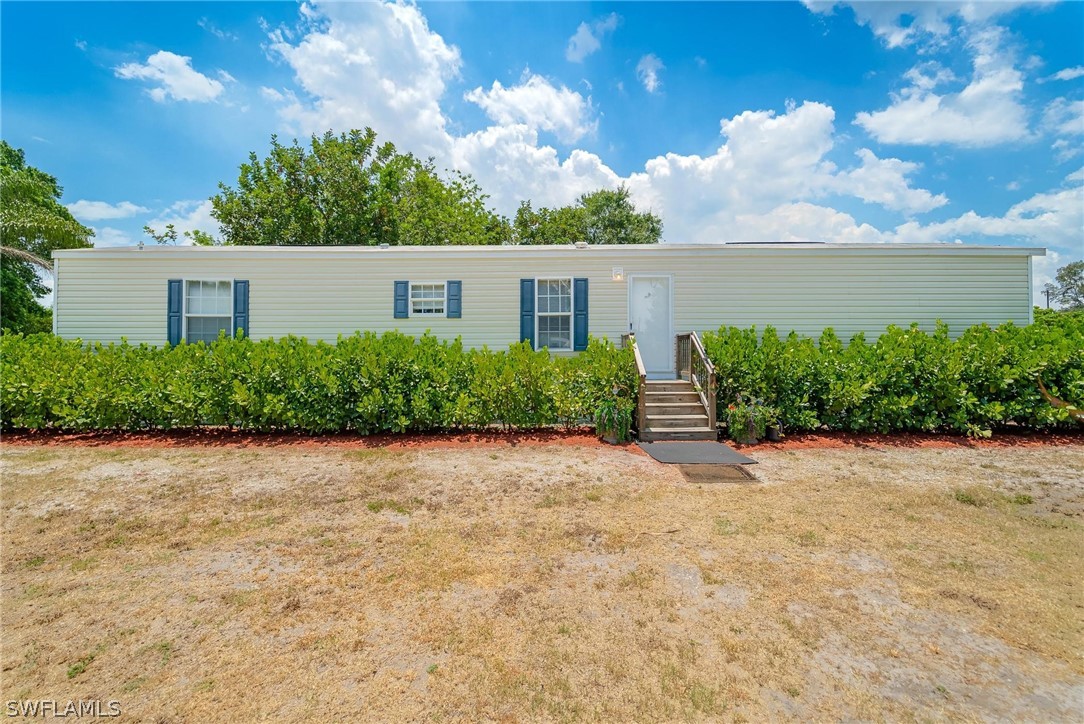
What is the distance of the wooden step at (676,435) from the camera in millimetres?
6609

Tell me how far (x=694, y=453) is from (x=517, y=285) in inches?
191

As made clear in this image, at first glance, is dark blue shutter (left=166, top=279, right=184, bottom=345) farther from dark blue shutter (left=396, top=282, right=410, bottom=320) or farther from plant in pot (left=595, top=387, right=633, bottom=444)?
plant in pot (left=595, top=387, right=633, bottom=444)

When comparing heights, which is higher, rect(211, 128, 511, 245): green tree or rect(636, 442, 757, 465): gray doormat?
rect(211, 128, 511, 245): green tree

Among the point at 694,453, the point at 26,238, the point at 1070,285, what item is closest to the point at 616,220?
the point at 694,453

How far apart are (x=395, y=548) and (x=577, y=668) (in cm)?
168

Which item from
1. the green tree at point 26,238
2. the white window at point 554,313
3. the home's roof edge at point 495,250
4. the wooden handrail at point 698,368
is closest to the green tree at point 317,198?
the green tree at point 26,238

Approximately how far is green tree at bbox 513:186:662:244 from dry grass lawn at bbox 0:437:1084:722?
2000 cm

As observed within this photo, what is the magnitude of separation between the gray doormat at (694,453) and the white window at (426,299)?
4968 millimetres

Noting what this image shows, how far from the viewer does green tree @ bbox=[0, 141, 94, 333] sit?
1395 centimetres

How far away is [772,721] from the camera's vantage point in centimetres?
169

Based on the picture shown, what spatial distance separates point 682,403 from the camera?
7.18 m

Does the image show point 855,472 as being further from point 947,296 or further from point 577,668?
point 947,296

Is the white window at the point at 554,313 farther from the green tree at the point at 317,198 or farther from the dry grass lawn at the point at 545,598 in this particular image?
the green tree at the point at 317,198

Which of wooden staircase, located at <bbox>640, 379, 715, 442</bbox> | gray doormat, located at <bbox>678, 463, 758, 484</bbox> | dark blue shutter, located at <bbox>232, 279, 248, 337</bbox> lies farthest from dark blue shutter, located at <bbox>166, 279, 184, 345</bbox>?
gray doormat, located at <bbox>678, 463, 758, 484</bbox>
